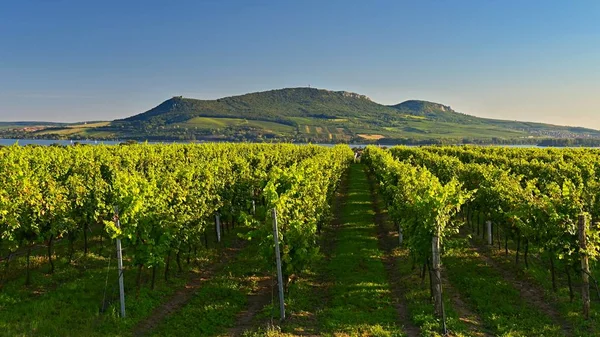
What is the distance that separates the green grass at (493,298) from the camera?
1091 centimetres

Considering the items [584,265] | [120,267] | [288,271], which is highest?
[120,267]

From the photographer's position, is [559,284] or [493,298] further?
[559,284]

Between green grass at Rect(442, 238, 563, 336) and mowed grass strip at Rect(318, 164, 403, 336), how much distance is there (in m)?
2.74

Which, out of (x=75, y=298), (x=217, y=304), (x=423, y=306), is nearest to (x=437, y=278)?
(x=423, y=306)

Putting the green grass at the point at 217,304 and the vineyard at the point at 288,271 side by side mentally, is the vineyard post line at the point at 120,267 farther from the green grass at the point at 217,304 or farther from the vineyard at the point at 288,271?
the green grass at the point at 217,304

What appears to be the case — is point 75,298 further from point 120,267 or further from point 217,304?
point 217,304

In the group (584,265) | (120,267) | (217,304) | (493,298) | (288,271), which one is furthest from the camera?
(493,298)

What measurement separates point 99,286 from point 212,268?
4402 millimetres

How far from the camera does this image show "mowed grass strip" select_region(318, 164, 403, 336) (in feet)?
36.0

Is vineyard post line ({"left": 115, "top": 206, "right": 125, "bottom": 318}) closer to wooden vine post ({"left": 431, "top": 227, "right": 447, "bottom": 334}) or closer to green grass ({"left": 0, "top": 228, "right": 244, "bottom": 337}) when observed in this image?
green grass ({"left": 0, "top": 228, "right": 244, "bottom": 337})

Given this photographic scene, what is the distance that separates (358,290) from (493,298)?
178 inches

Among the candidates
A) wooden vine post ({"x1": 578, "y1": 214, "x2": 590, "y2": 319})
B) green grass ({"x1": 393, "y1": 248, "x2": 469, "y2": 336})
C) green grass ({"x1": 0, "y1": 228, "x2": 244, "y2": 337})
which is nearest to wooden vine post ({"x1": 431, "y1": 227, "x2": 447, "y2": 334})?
green grass ({"x1": 393, "y1": 248, "x2": 469, "y2": 336})

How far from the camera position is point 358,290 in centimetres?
1384

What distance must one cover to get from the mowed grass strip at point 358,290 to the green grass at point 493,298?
274 centimetres
